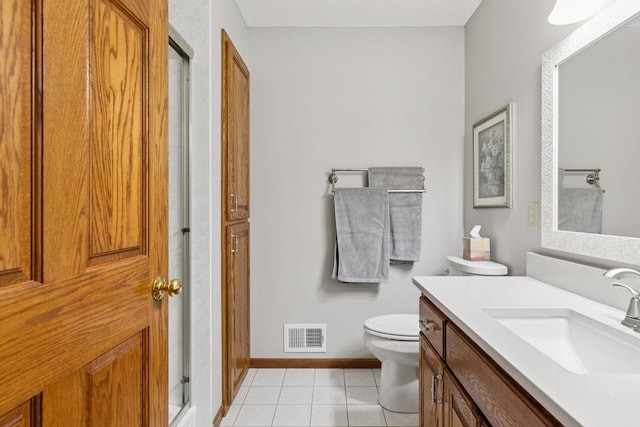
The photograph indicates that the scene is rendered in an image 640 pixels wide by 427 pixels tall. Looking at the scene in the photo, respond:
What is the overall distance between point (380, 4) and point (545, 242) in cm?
169

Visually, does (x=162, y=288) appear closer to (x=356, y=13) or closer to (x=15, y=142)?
(x=15, y=142)

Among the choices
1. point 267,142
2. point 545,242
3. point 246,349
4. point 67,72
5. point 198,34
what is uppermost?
point 198,34

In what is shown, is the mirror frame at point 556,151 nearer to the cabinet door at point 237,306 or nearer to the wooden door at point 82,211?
the wooden door at point 82,211

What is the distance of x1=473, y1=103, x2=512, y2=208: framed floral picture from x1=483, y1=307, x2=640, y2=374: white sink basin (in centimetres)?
94

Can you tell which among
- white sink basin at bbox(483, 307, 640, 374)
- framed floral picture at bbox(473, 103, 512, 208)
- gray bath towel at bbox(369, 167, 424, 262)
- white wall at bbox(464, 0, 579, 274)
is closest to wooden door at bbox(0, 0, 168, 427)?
white sink basin at bbox(483, 307, 640, 374)

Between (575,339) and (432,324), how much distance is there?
0.45 meters

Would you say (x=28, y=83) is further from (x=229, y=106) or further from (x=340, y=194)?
(x=340, y=194)

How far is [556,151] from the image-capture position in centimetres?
157

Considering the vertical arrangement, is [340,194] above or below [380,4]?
below

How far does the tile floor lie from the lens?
205 cm

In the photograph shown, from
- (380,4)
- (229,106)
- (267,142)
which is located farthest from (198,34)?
(380,4)

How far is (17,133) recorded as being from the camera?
22.7 inches

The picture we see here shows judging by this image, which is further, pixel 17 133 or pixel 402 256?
pixel 402 256

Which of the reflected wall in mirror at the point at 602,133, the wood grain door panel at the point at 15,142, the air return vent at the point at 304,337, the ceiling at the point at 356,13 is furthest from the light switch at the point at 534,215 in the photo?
the wood grain door panel at the point at 15,142
